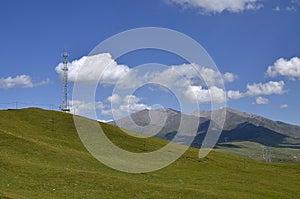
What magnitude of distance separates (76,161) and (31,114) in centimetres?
4715

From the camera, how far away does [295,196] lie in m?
61.5

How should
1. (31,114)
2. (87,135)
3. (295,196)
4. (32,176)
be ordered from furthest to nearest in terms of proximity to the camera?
(31,114), (87,135), (295,196), (32,176)

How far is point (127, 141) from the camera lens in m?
98.1

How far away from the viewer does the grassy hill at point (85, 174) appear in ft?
147

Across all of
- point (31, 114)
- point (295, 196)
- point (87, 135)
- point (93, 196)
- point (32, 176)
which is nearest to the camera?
point (93, 196)

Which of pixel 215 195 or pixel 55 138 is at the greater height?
pixel 55 138

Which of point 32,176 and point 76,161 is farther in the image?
point 76,161

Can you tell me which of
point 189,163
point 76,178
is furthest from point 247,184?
point 76,178

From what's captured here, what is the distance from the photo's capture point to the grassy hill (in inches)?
1769

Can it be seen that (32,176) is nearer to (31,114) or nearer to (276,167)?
(31,114)

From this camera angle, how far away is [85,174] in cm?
5100

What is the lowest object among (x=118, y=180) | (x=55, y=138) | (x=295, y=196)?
(x=295, y=196)

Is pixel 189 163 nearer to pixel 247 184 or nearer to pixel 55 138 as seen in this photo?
pixel 247 184

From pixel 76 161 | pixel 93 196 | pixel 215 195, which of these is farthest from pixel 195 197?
pixel 76 161
